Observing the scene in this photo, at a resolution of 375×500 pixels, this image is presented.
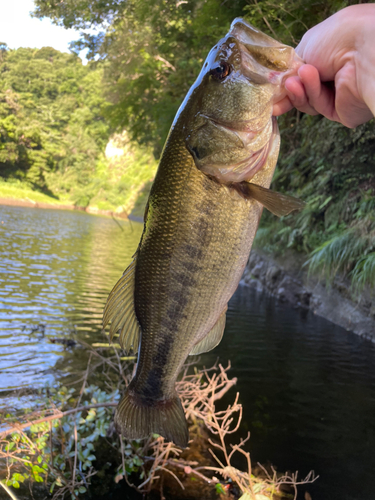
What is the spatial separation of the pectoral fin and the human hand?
1.21ft

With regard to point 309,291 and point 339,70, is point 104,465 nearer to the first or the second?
point 339,70

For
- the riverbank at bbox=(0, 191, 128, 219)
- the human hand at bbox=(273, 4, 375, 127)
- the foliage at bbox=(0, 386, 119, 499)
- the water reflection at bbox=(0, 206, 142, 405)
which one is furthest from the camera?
the riverbank at bbox=(0, 191, 128, 219)

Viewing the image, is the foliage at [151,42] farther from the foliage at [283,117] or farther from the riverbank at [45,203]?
the riverbank at [45,203]

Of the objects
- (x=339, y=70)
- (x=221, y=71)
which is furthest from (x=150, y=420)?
(x=339, y=70)

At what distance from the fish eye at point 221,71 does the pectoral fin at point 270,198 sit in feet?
1.47

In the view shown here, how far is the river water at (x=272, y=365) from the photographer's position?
5.17 meters

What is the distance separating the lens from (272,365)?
824 cm

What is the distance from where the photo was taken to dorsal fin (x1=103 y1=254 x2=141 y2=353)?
6.22 ft

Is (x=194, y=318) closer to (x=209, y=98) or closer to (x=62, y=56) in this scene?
(x=209, y=98)

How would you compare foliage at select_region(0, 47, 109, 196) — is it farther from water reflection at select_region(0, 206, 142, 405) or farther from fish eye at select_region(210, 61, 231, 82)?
fish eye at select_region(210, 61, 231, 82)

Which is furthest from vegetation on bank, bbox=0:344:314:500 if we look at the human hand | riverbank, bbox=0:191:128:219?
riverbank, bbox=0:191:128:219

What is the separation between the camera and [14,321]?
964cm

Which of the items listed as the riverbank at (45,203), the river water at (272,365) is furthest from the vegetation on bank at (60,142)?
the river water at (272,365)

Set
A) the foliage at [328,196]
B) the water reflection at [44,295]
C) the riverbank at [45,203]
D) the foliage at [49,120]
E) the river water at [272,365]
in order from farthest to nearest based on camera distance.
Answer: the foliage at [49,120], the riverbank at [45,203], the foliage at [328,196], the water reflection at [44,295], the river water at [272,365]
